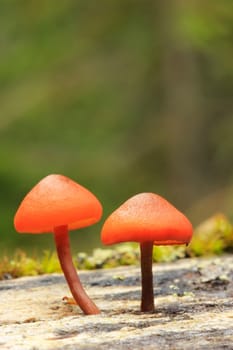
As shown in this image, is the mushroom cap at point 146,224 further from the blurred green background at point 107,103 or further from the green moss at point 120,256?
the blurred green background at point 107,103

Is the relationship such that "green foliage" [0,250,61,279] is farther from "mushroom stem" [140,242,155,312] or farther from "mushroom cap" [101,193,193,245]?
"mushroom cap" [101,193,193,245]

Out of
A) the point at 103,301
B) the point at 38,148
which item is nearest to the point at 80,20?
the point at 38,148

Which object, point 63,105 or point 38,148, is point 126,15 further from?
point 38,148

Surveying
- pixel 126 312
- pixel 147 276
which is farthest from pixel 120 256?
pixel 147 276

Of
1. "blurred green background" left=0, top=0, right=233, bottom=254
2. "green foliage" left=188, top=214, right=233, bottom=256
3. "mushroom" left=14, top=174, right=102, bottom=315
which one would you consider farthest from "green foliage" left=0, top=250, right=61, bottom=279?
"blurred green background" left=0, top=0, right=233, bottom=254

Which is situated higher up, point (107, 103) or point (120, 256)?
point (107, 103)

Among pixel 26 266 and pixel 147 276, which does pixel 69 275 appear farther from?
pixel 26 266
